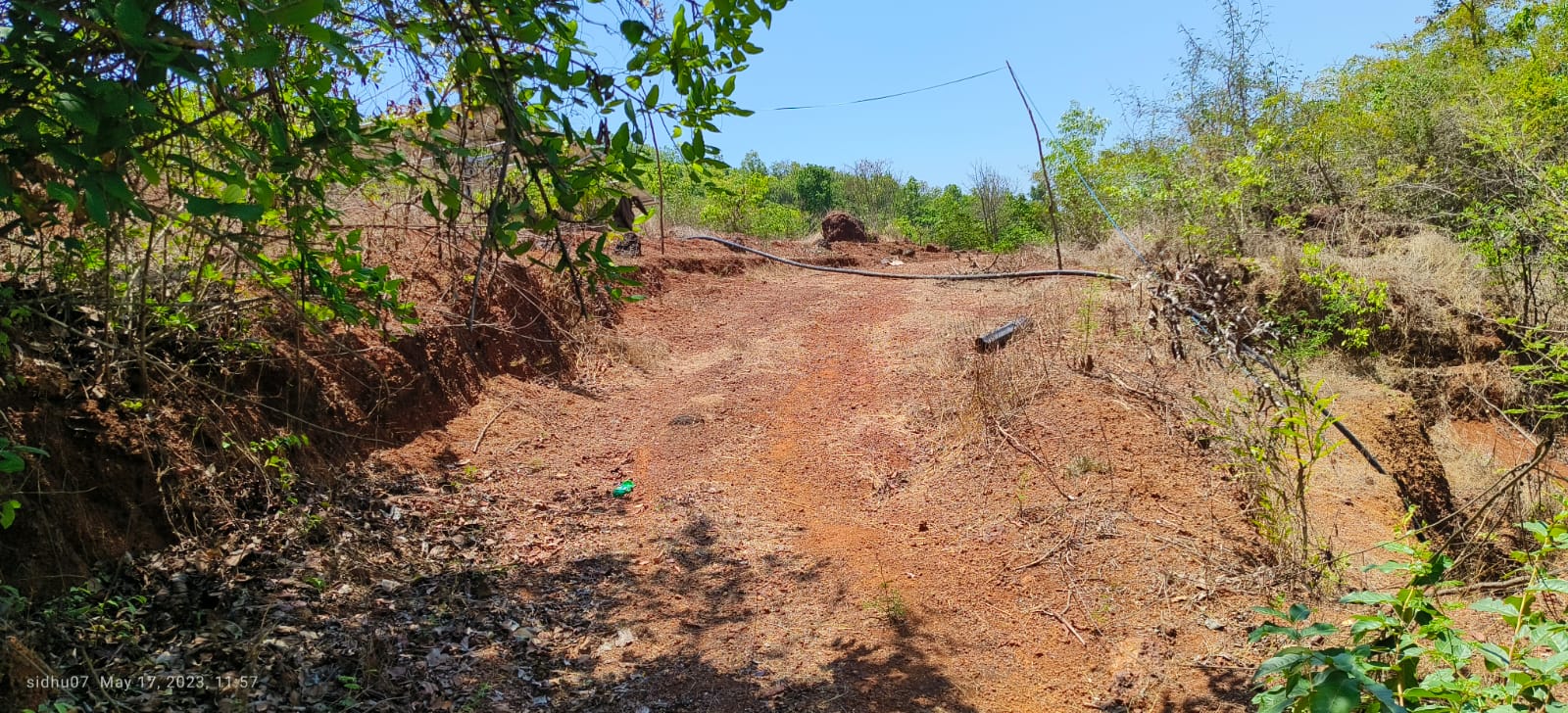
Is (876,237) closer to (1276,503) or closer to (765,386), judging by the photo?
(765,386)

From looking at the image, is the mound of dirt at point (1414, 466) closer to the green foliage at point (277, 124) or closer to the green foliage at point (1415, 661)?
the green foliage at point (1415, 661)

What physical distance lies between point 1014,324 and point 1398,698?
16.3 ft

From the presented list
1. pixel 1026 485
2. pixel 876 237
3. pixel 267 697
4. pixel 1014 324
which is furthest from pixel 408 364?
pixel 876 237

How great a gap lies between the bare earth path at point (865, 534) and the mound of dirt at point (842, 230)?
907cm

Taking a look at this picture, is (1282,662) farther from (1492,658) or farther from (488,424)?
(488,424)

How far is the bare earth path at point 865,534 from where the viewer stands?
323 cm

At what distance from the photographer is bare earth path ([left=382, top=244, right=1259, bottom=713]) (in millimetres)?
3234

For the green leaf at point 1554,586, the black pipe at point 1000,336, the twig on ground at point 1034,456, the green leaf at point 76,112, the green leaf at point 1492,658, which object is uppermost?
the green leaf at point 76,112

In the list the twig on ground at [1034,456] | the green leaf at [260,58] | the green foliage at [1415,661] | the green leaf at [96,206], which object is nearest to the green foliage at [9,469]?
the green leaf at [96,206]

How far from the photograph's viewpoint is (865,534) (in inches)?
176

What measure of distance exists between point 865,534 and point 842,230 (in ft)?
39.7

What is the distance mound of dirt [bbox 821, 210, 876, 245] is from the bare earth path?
9.07 meters

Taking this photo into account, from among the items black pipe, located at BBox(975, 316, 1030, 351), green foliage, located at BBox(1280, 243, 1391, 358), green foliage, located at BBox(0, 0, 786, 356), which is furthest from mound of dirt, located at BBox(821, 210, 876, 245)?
green foliage, located at BBox(0, 0, 786, 356)

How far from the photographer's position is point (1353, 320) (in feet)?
28.6
